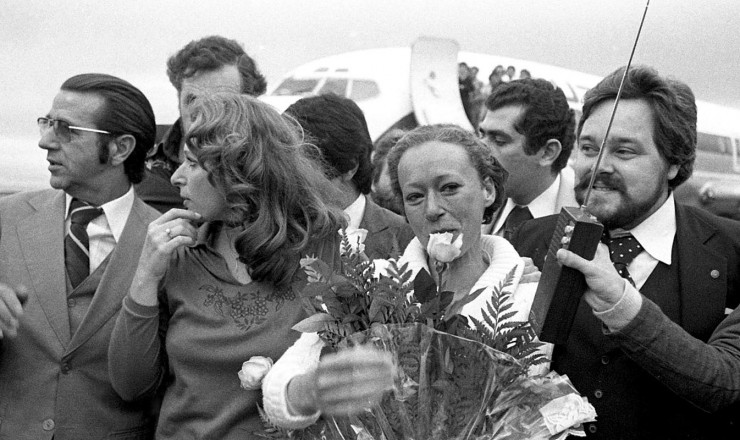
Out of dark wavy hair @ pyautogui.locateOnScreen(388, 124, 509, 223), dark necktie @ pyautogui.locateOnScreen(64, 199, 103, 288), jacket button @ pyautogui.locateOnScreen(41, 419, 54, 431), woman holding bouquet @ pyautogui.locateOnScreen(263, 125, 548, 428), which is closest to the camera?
woman holding bouquet @ pyautogui.locateOnScreen(263, 125, 548, 428)

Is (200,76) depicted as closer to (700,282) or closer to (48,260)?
(48,260)

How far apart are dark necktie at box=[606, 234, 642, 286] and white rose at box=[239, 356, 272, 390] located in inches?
45.0

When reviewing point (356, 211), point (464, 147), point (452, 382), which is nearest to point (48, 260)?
point (356, 211)

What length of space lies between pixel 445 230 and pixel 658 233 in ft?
2.27

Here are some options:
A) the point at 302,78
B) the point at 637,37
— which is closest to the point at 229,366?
the point at 637,37

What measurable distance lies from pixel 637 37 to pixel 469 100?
19010 millimetres

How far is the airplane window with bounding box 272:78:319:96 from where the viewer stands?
20500mm

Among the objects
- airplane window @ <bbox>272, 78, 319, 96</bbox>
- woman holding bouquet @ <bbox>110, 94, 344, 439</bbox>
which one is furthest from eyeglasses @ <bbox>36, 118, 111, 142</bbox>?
airplane window @ <bbox>272, 78, 319, 96</bbox>

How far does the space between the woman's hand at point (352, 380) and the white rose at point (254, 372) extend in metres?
0.51

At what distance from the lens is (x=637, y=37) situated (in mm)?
2477

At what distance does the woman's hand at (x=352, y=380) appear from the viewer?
1930 millimetres

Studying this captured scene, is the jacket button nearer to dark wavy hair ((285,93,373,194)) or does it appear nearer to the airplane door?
dark wavy hair ((285,93,373,194))

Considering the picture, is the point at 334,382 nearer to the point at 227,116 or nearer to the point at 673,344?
the point at 673,344

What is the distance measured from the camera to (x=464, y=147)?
2.99m
